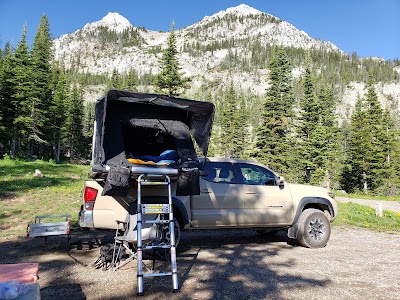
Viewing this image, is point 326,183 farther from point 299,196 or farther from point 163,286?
point 163,286

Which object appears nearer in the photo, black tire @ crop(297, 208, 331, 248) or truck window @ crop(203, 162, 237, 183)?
truck window @ crop(203, 162, 237, 183)

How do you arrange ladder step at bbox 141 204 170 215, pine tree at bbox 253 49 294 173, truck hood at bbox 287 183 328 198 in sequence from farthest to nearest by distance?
pine tree at bbox 253 49 294 173, truck hood at bbox 287 183 328 198, ladder step at bbox 141 204 170 215

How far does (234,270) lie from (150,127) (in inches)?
125

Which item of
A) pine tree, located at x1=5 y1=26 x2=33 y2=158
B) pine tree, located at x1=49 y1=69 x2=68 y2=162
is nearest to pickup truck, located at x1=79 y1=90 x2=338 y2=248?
pine tree, located at x1=5 y1=26 x2=33 y2=158

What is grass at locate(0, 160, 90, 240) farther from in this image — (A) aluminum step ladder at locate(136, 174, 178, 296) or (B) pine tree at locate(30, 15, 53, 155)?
(B) pine tree at locate(30, 15, 53, 155)

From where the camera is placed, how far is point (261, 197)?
749 cm

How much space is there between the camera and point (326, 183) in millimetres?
39969

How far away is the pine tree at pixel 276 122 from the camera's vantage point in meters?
33.7

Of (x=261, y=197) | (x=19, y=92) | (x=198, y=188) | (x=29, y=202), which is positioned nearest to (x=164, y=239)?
(x=198, y=188)

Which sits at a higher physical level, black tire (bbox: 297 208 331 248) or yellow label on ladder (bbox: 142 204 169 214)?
yellow label on ladder (bbox: 142 204 169 214)

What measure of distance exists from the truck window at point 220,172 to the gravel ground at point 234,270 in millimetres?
1531

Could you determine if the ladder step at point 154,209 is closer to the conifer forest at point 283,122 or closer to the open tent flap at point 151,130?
the open tent flap at point 151,130

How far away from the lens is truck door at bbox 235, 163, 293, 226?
736 cm

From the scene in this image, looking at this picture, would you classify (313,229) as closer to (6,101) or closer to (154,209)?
(154,209)
